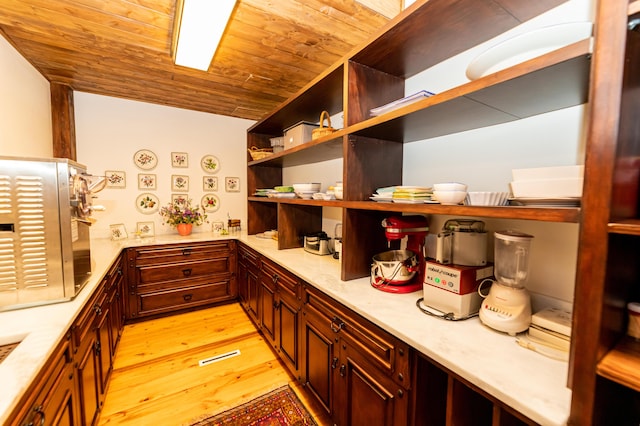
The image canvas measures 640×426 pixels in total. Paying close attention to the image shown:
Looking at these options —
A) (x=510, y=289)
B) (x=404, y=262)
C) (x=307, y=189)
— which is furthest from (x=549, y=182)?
(x=307, y=189)

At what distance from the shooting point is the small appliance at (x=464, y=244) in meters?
1.22

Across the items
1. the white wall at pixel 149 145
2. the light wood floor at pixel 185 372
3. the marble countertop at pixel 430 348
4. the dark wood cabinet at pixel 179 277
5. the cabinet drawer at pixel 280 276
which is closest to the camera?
the marble countertop at pixel 430 348

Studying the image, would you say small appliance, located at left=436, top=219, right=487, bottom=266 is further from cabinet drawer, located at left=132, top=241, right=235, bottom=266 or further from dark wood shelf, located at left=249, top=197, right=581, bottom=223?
cabinet drawer, located at left=132, top=241, right=235, bottom=266

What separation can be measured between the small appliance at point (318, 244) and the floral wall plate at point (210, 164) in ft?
6.25

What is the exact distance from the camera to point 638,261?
2.32ft

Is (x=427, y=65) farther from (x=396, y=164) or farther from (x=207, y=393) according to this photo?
(x=207, y=393)

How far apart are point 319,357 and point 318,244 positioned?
951 mm

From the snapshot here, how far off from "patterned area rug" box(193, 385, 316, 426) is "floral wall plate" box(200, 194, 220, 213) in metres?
2.44

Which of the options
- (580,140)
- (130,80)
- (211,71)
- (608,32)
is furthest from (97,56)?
(580,140)

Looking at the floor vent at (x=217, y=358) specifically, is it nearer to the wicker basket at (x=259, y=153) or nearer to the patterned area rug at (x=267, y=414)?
the patterned area rug at (x=267, y=414)

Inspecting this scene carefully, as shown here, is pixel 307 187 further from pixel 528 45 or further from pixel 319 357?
pixel 528 45

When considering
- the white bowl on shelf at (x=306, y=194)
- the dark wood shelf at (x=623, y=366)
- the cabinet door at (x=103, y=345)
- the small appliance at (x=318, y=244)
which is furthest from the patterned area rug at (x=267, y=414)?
the dark wood shelf at (x=623, y=366)

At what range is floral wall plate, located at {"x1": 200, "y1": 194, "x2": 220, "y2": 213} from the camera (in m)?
3.54

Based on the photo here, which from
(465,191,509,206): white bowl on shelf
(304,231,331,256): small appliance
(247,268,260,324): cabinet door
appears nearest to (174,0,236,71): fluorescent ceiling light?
(465,191,509,206): white bowl on shelf
